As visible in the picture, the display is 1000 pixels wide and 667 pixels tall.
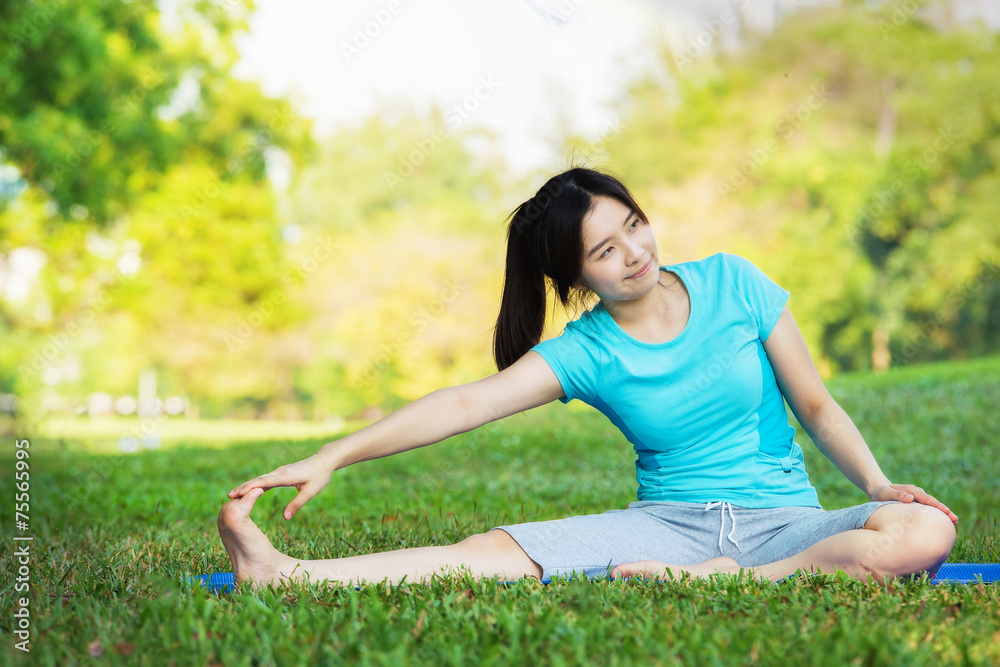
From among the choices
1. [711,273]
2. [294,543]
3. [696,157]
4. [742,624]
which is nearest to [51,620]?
[294,543]

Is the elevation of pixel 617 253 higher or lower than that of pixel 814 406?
higher

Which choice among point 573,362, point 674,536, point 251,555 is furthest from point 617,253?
point 251,555

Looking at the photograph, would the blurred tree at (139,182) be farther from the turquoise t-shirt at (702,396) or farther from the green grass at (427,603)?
the turquoise t-shirt at (702,396)

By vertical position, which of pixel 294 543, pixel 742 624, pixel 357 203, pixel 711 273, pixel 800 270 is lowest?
pixel 742 624

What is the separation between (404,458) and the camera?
6.98 m

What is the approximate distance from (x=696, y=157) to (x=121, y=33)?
1703 cm

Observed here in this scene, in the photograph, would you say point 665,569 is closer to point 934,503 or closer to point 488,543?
point 488,543

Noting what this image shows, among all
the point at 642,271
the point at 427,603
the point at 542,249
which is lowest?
the point at 427,603

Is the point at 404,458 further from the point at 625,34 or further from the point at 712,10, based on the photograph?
the point at 625,34

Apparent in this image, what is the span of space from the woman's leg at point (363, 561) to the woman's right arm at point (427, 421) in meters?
0.11

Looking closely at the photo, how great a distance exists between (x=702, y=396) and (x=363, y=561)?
1241 mm

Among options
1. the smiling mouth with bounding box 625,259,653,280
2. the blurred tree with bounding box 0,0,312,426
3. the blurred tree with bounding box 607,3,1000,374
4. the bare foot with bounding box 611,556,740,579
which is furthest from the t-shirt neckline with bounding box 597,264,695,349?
the blurred tree with bounding box 607,3,1000,374

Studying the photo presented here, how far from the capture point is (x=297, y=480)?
2439 mm

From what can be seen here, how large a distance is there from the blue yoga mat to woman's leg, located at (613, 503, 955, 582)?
7.9 inches
